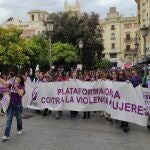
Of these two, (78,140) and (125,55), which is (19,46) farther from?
(125,55)

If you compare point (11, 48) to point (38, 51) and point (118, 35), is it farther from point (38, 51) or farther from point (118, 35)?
point (118, 35)

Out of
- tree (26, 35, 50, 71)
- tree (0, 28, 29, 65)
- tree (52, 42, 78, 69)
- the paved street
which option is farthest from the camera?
tree (26, 35, 50, 71)

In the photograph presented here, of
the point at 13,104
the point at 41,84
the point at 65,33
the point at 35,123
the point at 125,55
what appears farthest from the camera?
the point at 125,55

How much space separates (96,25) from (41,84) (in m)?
47.5

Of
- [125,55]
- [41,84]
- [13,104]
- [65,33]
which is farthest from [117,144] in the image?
[125,55]

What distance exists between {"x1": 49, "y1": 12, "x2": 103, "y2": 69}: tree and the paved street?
47681 mm

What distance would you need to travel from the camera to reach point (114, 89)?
14.7 m

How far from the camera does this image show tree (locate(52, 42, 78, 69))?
201 ft

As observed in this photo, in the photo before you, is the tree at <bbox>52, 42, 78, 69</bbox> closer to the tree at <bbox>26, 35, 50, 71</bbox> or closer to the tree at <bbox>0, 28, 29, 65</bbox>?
the tree at <bbox>26, 35, 50, 71</bbox>

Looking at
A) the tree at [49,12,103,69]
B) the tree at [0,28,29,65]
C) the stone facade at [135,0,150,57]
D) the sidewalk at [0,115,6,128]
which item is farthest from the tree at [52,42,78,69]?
the sidewalk at [0,115,6,128]

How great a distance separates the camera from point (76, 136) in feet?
40.5

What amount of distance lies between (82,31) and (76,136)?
51.3 meters

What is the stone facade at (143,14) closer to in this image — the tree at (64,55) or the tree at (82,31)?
the tree at (82,31)

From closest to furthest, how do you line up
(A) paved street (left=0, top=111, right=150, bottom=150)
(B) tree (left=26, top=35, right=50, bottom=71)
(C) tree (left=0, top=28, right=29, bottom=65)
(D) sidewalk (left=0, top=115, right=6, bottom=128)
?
(A) paved street (left=0, top=111, right=150, bottom=150) < (D) sidewalk (left=0, top=115, right=6, bottom=128) < (C) tree (left=0, top=28, right=29, bottom=65) < (B) tree (left=26, top=35, right=50, bottom=71)
